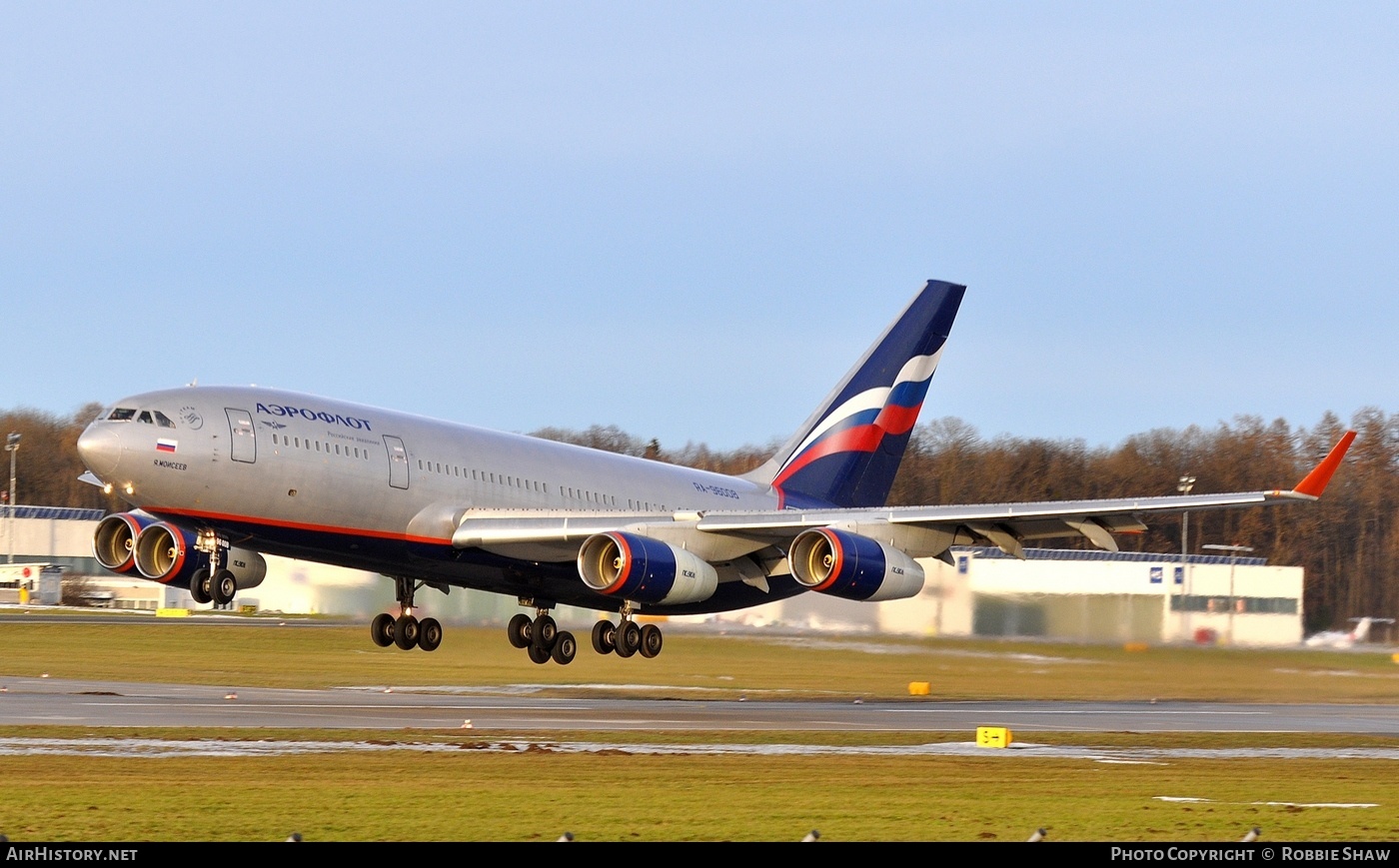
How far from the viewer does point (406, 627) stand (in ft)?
147

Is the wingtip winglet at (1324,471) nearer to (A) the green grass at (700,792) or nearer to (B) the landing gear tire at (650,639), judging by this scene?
(A) the green grass at (700,792)

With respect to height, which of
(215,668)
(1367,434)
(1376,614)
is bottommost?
(215,668)

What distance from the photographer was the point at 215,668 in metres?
60.3

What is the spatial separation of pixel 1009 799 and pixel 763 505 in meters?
24.4

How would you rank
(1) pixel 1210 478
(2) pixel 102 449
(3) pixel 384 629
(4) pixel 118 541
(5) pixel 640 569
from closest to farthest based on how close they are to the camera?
(2) pixel 102 449 → (5) pixel 640 569 → (4) pixel 118 541 → (3) pixel 384 629 → (1) pixel 1210 478

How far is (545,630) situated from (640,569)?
285 inches

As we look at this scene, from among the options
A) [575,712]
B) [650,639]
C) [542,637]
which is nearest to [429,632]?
[542,637]

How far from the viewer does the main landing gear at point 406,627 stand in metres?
44.9

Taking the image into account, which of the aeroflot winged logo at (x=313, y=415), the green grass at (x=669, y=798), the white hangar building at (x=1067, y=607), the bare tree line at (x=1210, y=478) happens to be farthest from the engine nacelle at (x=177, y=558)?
the bare tree line at (x=1210, y=478)

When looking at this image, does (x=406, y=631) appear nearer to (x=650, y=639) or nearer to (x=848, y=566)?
(x=650, y=639)

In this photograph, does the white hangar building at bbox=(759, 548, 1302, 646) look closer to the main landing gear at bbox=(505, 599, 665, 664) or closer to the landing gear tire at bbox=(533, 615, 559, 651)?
the main landing gear at bbox=(505, 599, 665, 664)

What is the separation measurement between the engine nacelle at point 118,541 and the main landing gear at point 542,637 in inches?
413
